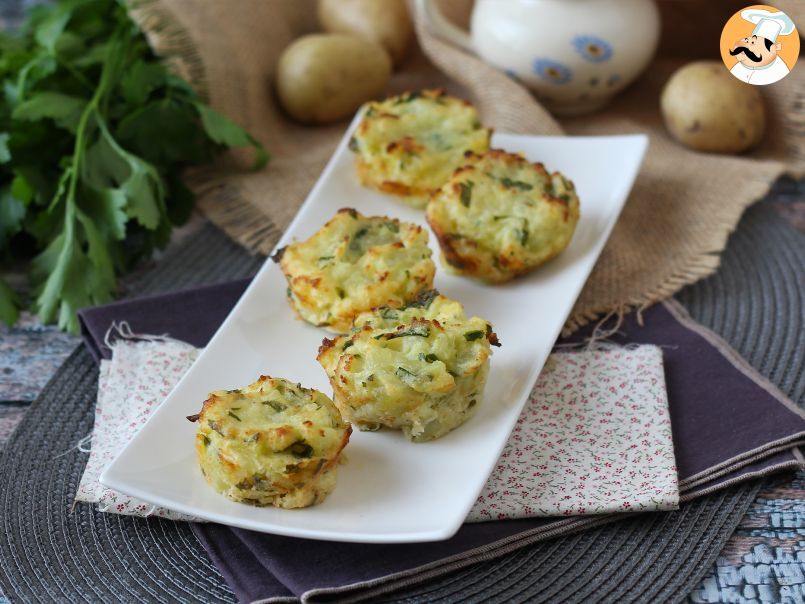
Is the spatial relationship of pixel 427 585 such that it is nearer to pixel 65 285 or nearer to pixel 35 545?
pixel 35 545

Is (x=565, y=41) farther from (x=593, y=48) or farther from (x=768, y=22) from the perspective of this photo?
(x=768, y=22)

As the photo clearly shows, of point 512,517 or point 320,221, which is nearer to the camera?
point 512,517

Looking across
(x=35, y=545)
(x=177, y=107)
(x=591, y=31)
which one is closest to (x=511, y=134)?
(x=591, y=31)

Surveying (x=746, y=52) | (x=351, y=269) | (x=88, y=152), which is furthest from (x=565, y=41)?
(x=88, y=152)

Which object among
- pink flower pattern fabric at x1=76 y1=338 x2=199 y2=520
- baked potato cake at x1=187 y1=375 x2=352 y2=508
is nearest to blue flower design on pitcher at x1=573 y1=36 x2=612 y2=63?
pink flower pattern fabric at x1=76 y1=338 x2=199 y2=520

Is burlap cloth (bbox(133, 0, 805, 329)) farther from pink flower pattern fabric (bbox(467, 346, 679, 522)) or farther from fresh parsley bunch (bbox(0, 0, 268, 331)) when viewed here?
pink flower pattern fabric (bbox(467, 346, 679, 522))

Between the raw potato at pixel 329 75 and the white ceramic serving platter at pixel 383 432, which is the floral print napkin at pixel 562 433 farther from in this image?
the raw potato at pixel 329 75
